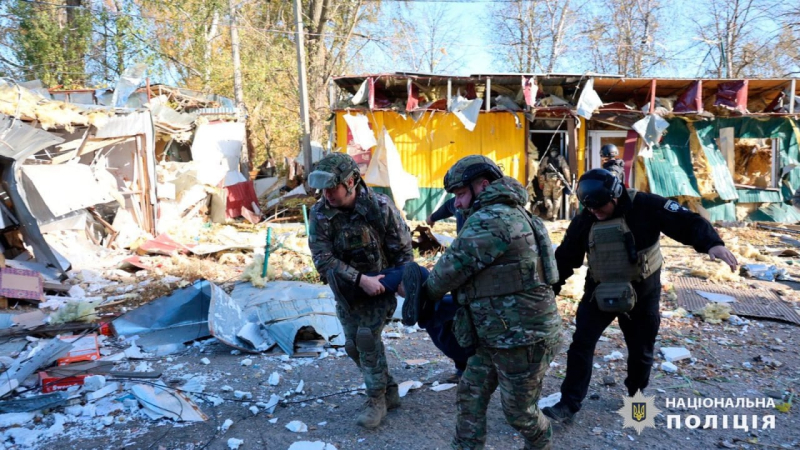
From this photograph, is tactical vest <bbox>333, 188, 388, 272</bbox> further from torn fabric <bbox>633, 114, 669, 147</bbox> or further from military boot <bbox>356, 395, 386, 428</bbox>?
torn fabric <bbox>633, 114, 669, 147</bbox>

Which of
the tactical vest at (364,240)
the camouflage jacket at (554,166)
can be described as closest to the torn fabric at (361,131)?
the camouflage jacket at (554,166)

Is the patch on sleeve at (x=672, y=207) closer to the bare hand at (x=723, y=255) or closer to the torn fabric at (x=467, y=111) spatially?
the bare hand at (x=723, y=255)

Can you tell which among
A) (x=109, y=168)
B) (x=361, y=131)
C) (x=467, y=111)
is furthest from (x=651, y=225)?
(x=109, y=168)

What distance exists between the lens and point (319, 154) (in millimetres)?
17266

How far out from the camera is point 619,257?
3.09 metres

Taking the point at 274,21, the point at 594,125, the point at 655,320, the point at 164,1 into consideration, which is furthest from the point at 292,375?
the point at 274,21

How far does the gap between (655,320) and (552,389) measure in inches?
40.2

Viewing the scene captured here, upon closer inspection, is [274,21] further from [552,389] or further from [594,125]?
[552,389]

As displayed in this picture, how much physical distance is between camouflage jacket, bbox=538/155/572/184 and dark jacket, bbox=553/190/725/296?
10166 millimetres

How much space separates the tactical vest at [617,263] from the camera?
120 inches

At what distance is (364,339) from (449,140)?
10565 millimetres

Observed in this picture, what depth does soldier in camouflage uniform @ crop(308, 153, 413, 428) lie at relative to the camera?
3.10 meters

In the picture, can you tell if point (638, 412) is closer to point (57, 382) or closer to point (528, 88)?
point (57, 382)

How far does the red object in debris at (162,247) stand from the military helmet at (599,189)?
26.0 feet
